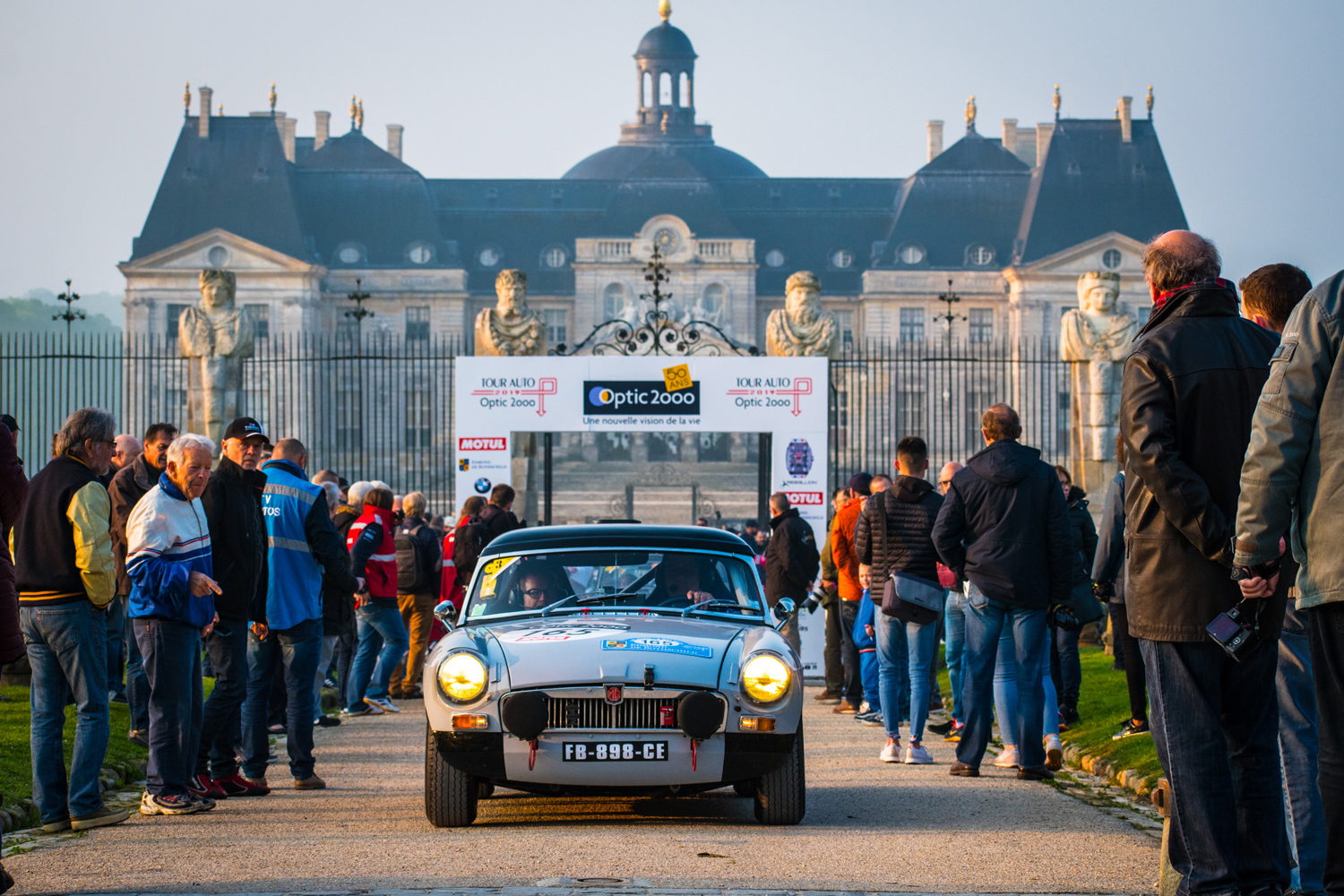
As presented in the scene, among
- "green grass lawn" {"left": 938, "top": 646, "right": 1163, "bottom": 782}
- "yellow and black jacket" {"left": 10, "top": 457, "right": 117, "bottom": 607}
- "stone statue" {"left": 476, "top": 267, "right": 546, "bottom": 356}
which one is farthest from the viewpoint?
"stone statue" {"left": 476, "top": 267, "right": 546, "bottom": 356}

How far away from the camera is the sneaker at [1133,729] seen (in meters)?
9.55

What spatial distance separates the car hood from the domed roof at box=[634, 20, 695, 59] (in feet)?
291

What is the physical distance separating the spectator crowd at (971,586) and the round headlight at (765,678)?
1623 millimetres

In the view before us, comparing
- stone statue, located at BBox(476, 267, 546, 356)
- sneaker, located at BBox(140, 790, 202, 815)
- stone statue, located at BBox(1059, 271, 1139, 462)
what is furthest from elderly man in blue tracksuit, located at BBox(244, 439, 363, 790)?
stone statue, located at BBox(1059, 271, 1139, 462)

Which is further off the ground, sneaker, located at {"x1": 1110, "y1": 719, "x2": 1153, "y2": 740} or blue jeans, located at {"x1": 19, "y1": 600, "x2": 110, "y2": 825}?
blue jeans, located at {"x1": 19, "y1": 600, "x2": 110, "y2": 825}

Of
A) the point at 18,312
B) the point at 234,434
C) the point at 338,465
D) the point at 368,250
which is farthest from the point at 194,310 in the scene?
the point at 18,312

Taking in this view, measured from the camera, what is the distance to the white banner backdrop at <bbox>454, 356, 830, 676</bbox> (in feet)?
53.2

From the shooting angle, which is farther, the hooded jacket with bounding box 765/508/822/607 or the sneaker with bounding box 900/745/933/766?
the hooded jacket with bounding box 765/508/822/607

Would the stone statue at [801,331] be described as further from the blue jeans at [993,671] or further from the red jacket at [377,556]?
the blue jeans at [993,671]

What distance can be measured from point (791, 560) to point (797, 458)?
2718mm

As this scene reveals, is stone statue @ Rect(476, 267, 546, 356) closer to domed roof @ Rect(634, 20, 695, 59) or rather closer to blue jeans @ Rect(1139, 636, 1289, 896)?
blue jeans @ Rect(1139, 636, 1289, 896)

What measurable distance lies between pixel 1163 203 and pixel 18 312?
88.8 metres

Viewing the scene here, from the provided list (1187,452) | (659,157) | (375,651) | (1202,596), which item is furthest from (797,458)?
(659,157)

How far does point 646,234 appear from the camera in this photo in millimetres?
72562
